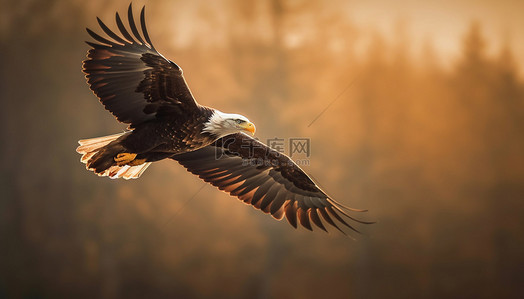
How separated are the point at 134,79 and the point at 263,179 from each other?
1518mm

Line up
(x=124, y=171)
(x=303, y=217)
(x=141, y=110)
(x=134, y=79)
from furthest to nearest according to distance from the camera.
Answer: (x=303, y=217), (x=124, y=171), (x=141, y=110), (x=134, y=79)

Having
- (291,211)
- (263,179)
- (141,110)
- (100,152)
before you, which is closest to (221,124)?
(141,110)

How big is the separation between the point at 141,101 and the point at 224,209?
3.37m

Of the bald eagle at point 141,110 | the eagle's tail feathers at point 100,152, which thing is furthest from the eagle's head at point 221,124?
the eagle's tail feathers at point 100,152

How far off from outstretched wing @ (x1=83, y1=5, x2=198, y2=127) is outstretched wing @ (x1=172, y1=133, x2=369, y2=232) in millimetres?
851

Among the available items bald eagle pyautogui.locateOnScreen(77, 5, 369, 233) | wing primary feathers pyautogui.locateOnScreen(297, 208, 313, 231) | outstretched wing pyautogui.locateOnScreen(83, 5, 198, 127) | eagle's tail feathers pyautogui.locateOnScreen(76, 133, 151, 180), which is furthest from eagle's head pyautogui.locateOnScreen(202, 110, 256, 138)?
wing primary feathers pyautogui.locateOnScreen(297, 208, 313, 231)

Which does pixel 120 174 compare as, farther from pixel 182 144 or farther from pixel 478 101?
pixel 478 101

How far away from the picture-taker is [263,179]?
4629 millimetres

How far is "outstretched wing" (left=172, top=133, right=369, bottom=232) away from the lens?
178 inches

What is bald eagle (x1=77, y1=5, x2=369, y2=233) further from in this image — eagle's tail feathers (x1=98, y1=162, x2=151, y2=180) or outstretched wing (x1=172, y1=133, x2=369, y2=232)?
outstretched wing (x1=172, y1=133, x2=369, y2=232)

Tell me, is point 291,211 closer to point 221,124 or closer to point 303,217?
point 303,217

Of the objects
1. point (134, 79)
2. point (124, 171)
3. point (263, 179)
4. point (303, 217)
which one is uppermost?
point (134, 79)

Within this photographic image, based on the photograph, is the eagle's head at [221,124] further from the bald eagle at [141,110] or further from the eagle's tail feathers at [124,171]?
the eagle's tail feathers at [124,171]

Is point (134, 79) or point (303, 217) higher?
point (134, 79)
